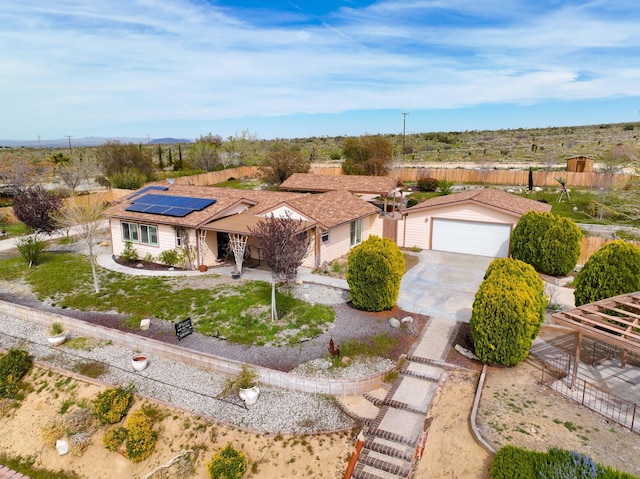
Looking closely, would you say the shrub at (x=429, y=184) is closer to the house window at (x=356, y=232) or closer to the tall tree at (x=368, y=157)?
the tall tree at (x=368, y=157)

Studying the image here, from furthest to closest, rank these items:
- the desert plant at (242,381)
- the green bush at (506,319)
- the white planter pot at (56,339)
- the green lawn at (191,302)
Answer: the green lawn at (191,302), the white planter pot at (56,339), the green bush at (506,319), the desert plant at (242,381)

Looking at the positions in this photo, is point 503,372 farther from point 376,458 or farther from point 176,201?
point 176,201

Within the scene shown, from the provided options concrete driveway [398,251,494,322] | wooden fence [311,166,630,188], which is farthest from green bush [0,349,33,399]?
wooden fence [311,166,630,188]

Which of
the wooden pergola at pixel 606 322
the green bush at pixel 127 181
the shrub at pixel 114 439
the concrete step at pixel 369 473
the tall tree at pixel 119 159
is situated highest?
the tall tree at pixel 119 159

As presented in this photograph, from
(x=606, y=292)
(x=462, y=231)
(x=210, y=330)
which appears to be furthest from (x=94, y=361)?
(x=462, y=231)

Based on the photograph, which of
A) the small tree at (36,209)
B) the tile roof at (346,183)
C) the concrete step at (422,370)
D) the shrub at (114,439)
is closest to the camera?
the shrub at (114,439)

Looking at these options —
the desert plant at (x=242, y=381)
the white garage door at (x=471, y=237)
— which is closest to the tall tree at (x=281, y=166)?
the white garage door at (x=471, y=237)

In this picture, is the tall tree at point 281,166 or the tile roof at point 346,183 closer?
the tile roof at point 346,183
